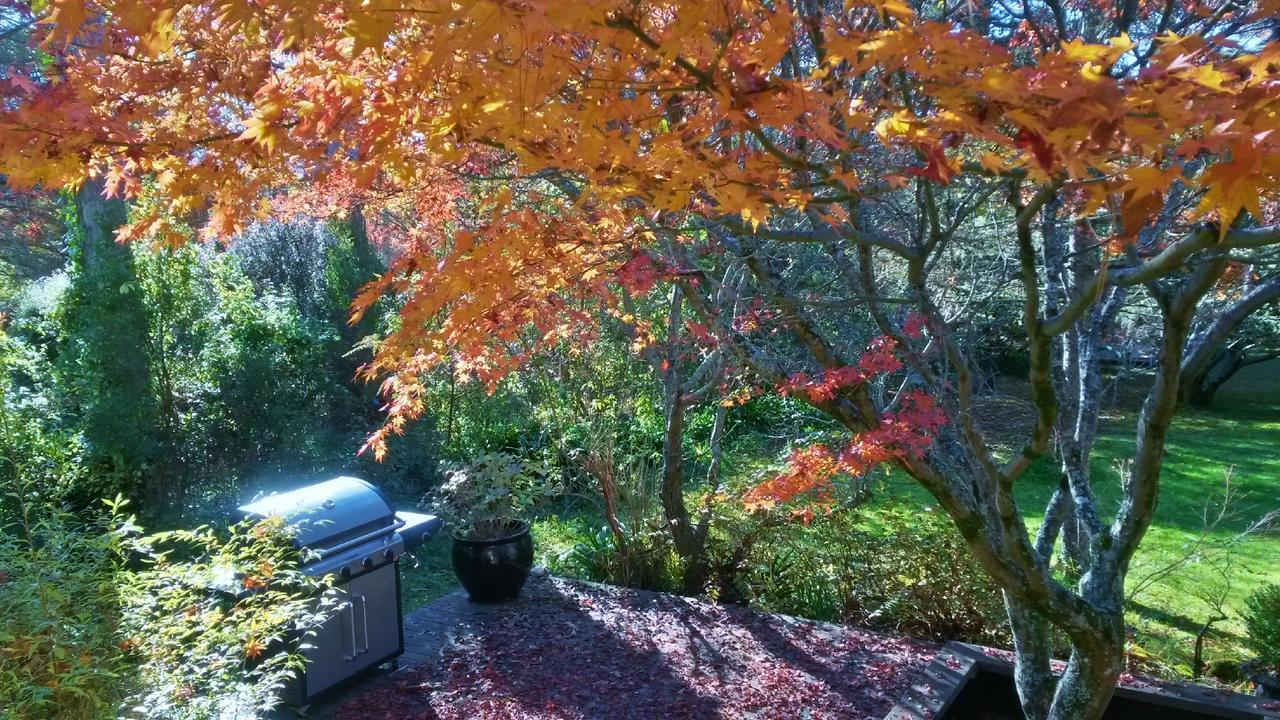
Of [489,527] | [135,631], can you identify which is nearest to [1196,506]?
[489,527]

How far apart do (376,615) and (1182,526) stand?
6940mm

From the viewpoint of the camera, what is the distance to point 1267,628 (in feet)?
13.1

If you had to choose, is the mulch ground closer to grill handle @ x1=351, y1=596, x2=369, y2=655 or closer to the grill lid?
grill handle @ x1=351, y1=596, x2=369, y2=655

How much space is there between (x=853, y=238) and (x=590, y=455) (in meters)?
3.77

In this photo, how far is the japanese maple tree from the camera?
1.37 metres

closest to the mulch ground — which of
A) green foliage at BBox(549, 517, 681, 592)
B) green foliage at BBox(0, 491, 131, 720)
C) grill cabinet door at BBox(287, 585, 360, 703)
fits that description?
grill cabinet door at BBox(287, 585, 360, 703)

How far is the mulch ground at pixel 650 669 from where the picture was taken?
3934mm

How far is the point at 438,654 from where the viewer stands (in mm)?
4660

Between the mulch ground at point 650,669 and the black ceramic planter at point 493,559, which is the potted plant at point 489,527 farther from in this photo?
the mulch ground at point 650,669

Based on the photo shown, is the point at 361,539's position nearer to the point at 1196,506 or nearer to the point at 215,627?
the point at 215,627

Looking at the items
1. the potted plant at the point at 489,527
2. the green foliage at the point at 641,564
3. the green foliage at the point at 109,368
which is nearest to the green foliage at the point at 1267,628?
the green foliage at the point at 641,564

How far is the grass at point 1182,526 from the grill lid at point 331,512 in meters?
1.57

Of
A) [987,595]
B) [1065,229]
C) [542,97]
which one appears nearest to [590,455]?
[987,595]

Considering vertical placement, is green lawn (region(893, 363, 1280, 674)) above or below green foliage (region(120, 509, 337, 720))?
below
